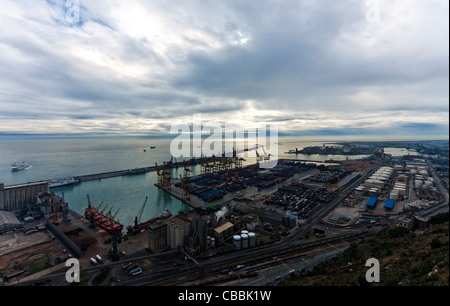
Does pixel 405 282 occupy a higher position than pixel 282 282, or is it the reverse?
pixel 405 282

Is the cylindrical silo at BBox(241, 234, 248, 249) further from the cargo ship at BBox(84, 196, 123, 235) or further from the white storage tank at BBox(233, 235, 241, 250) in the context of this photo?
the cargo ship at BBox(84, 196, 123, 235)

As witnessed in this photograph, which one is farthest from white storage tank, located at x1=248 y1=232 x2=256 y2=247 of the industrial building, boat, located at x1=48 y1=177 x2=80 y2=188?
boat, located at x1=48 y1=177 x2=80 y2=188

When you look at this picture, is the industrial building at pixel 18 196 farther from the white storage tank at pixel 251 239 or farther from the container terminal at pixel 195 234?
the white storage tank at pixel 251 239
